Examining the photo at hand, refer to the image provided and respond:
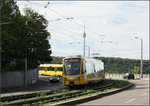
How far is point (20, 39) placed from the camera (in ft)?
107

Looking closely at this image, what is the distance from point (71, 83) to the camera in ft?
88.5

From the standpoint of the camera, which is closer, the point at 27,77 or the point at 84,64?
the point at 84,64

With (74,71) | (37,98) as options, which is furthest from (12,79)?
(37,98)

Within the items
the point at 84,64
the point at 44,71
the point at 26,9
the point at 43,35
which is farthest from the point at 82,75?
the point at 44,71

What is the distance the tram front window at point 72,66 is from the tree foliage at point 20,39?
16.5ft

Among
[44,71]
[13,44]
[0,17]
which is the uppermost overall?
[0,17]

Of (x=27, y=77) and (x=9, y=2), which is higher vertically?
(x=9, y=2)

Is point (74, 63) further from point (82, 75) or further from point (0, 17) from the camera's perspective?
point (0, 17)

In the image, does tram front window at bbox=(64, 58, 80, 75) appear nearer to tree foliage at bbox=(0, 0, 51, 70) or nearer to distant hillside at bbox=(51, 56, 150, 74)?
tree foliage at bbox=(0, 0, 51, 70)

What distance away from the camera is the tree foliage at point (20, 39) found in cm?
3014

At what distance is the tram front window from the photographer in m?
27.0

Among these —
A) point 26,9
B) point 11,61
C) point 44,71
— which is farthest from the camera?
point 44,71

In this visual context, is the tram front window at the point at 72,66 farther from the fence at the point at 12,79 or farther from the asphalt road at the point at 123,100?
the fence at the point at 12,79

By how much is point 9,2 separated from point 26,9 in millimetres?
8814
